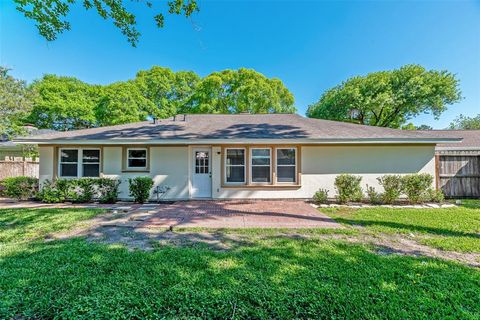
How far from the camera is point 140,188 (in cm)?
826

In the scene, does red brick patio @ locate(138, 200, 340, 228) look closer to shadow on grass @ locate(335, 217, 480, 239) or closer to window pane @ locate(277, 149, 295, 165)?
shadow on grass @ locate(335, 217, 480, 239)

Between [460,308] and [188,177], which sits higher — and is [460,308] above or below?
below

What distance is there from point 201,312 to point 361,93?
26.1 meters

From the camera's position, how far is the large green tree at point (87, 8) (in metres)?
5.60

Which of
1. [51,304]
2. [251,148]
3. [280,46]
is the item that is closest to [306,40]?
[280,46]

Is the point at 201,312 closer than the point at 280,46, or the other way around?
the point at 201,312

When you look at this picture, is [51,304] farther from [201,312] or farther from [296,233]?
[296,233]

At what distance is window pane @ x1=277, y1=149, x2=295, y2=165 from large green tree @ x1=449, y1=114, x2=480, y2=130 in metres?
44.3

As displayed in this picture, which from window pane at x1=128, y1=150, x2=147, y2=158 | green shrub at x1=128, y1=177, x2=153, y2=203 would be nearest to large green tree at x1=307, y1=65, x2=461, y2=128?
window pane at x1=128, y1=150, x2=147, y2=158

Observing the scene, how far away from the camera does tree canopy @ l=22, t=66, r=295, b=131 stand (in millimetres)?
23359

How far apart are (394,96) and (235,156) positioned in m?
21.0

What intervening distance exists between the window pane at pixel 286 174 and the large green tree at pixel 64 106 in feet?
87.0

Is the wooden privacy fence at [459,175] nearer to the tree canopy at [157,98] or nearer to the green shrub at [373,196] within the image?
the green shrub at [373,196]

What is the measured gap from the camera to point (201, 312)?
7.43 feet
